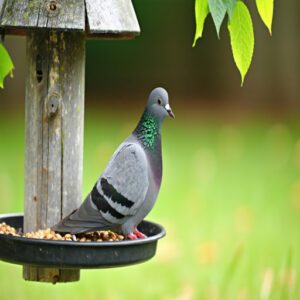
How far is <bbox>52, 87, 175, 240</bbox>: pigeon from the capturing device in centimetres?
293

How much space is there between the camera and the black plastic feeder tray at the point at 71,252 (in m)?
2.85

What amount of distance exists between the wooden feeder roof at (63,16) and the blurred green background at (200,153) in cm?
113

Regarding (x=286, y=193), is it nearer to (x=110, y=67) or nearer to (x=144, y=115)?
(x=144, y=115)

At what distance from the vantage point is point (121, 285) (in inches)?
206

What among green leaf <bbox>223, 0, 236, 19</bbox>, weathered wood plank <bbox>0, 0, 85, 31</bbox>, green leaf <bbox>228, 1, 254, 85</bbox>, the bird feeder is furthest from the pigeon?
green leaf <bbox>223, 0, 236, 19</bbox>

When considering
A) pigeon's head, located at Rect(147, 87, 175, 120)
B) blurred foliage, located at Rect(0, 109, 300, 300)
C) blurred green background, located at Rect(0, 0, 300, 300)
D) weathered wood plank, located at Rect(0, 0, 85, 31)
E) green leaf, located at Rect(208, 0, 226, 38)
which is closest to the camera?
green leaf, located at Rect(208, 0, 226, 38)

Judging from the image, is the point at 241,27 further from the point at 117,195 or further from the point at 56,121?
the point at 56,121

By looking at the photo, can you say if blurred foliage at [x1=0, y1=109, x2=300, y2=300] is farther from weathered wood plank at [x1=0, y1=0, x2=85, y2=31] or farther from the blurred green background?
weathered wood plank at [x1=0, y1=0, x2=85, y2=31]

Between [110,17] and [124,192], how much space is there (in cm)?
54

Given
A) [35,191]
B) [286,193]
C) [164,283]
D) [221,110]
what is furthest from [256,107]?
[35,191]

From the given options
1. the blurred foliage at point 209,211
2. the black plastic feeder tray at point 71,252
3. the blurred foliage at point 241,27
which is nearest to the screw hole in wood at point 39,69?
the black plastic feeder tray at point 71,252

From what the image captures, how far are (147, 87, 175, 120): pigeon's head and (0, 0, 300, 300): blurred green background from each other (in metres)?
0.83

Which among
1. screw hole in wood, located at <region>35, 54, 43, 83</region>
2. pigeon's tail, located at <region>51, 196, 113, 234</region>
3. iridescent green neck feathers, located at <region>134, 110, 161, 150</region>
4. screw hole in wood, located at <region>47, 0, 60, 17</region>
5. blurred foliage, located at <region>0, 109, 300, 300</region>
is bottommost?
blurred foliage, located at <region>0, 109, 300, 300</region>

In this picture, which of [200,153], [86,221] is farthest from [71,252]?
[200,153]
